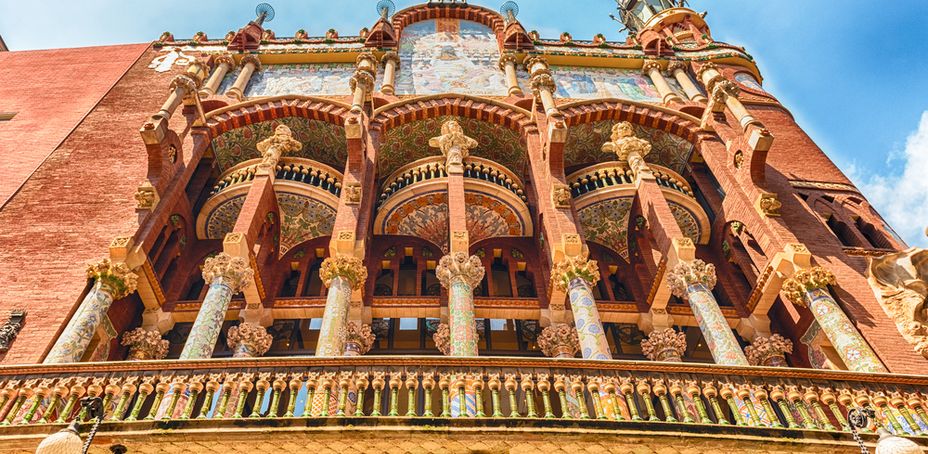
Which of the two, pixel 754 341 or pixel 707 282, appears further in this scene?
pixel 754 341

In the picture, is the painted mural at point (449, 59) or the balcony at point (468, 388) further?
the painted mural at point (449, 59)

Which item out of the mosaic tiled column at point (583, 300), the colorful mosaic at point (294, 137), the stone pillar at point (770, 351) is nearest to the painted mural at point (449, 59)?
the colorful mosaic at point (294, 137)

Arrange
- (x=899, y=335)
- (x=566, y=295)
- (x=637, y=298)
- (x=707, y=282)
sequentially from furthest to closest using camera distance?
(x=637, y=298), (x=566, y=295), (x=707, y=282), (x=899, y=335)

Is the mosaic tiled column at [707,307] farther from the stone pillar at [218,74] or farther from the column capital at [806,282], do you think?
the stone pillar at [218,74]

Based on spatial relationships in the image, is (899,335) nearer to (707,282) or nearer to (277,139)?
(707,282)

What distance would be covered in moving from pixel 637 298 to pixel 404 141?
6265 mm

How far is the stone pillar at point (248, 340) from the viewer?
11.3m

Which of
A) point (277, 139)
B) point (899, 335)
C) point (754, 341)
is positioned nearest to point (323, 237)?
point (277, 139)

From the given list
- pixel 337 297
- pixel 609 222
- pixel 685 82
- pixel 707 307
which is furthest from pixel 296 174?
pixel 685 82

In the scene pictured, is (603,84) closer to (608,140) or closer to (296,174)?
(608,140)

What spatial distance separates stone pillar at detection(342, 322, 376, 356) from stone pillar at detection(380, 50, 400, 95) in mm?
6998

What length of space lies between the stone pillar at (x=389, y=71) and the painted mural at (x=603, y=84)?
4.27 metres

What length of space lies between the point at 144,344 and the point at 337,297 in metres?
3.79

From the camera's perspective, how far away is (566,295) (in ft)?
38.1
